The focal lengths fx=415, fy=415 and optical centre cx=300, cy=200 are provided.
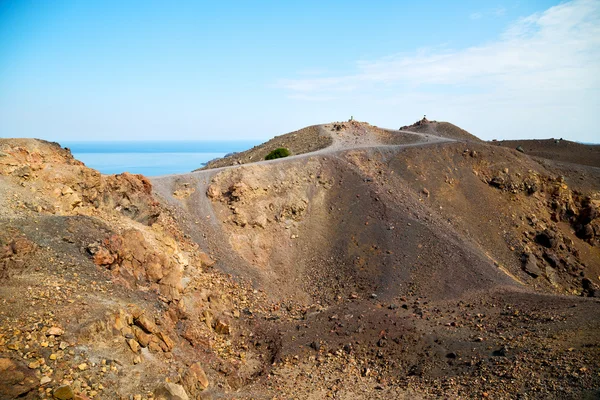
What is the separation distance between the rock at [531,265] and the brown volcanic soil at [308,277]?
7.0 inches

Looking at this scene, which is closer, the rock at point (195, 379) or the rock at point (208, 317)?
the rock at point (195, 379)

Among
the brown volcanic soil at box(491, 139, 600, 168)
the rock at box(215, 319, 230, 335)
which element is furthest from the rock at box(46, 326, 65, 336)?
the brown volcanic soil at box(491, 139, 600, 168)

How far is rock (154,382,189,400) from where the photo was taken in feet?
40.4

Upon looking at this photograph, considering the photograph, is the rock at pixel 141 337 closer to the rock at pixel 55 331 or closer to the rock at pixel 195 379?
the rock at pixel 195 379

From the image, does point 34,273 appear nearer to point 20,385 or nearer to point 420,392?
point 20,385

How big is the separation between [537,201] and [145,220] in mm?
30006

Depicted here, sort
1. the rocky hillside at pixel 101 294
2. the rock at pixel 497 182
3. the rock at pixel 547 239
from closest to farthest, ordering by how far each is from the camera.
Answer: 1. the rocky hillside at pixel 101 294
2. the rock at pixel 547 239
3. the rock at pixel 497 182

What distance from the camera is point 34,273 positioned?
47.0ft

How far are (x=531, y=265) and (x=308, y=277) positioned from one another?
15589mm

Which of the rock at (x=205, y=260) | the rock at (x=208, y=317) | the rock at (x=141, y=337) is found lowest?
the rock at (x=208, y=317)

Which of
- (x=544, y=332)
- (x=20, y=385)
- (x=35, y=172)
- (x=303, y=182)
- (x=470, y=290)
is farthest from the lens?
(x=303, y=182)

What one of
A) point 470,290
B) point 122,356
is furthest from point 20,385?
point 470,290

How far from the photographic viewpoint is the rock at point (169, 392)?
12.3m

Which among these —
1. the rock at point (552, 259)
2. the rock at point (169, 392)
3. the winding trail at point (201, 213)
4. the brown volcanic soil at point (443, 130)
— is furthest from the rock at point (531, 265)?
the rock at point (169, 392)
